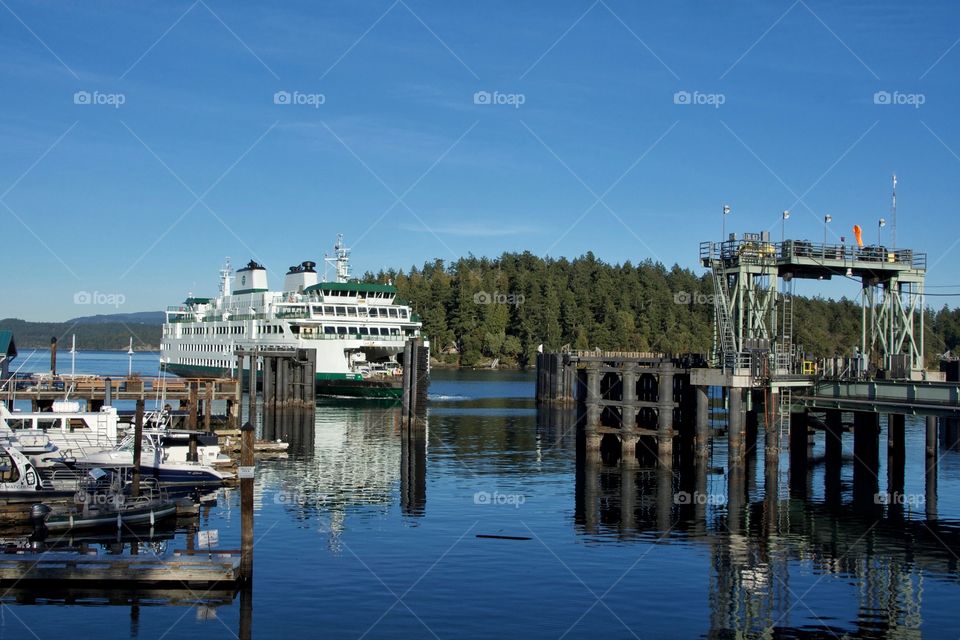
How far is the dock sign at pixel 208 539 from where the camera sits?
26.4m

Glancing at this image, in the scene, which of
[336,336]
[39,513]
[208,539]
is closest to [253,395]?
[39,513]

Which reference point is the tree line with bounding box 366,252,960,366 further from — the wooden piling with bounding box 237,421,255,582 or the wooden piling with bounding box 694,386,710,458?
the wooden piling with bounding box 237,421,255,582

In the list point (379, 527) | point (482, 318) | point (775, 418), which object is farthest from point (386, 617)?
point (482, 318)

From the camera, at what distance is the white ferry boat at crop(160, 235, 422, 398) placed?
8356 centimetres

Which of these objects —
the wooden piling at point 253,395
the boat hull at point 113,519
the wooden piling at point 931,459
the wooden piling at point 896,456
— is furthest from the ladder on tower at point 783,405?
the boat hull at point 113,519

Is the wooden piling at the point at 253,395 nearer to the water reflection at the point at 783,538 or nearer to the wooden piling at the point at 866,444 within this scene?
the water reflection at the point at 783,538

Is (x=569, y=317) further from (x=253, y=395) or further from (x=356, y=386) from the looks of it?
(x=253, y=395)

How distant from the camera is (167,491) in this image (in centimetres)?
3581

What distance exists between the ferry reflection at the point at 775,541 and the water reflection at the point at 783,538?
0.11 ft

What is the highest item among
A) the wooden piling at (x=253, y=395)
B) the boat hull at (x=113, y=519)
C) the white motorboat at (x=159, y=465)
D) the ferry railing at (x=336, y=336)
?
the ferry railing at (x=336, y=336)

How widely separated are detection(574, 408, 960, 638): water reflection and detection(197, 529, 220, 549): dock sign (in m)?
11.2

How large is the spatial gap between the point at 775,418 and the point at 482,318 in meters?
133

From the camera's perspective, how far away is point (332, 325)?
8606 centimetres

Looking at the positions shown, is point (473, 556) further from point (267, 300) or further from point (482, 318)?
point (482, 318)
